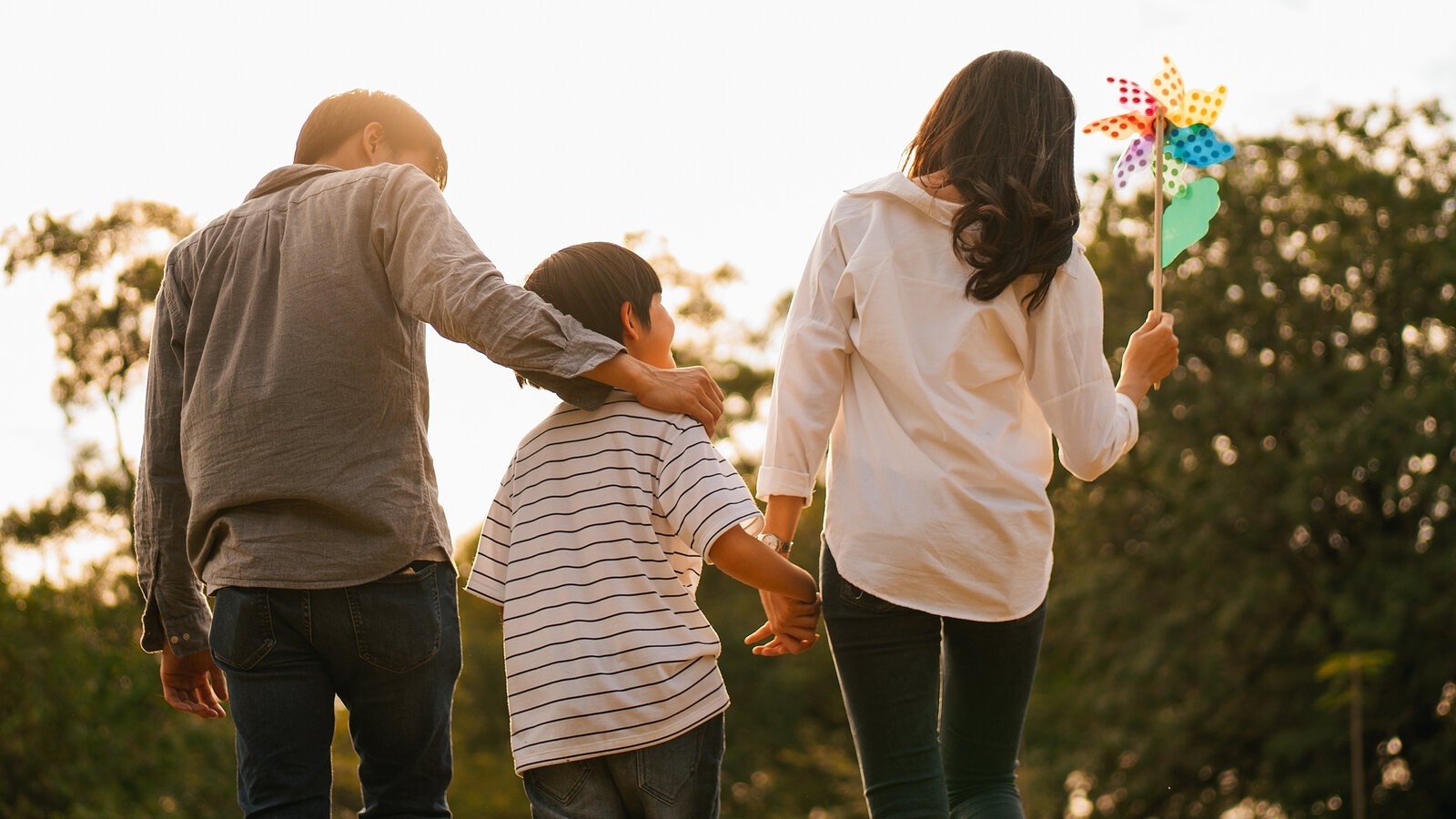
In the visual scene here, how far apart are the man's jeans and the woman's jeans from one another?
27.9 inches

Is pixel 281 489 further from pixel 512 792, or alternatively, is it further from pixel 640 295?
pixel 512 792

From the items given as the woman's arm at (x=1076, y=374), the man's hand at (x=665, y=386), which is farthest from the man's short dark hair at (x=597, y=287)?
the woman's arm at (x=1076, y=374)

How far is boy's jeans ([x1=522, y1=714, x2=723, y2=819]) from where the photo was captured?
7.75 ft

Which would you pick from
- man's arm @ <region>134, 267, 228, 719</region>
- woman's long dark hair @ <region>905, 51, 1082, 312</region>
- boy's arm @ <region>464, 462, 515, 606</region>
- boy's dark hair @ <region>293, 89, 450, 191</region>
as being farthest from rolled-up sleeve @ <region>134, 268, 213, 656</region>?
woman's long dark hair @ <region>905, 51, 1082, 312</region>

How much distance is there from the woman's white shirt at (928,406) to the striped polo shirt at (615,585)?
225 mm

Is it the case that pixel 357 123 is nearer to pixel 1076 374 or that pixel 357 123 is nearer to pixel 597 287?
pixel 597 287

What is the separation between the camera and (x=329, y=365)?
2256mm

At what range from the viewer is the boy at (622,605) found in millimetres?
2361

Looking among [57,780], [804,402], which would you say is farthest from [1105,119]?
[57,780]

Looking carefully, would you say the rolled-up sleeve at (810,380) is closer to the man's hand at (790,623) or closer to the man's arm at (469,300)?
the man's hand at (790,623)

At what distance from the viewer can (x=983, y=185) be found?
8.39 ft

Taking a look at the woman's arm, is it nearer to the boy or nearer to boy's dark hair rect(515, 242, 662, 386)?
the boy

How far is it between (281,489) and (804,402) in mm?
925

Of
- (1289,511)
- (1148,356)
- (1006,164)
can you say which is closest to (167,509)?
(1006,164)
